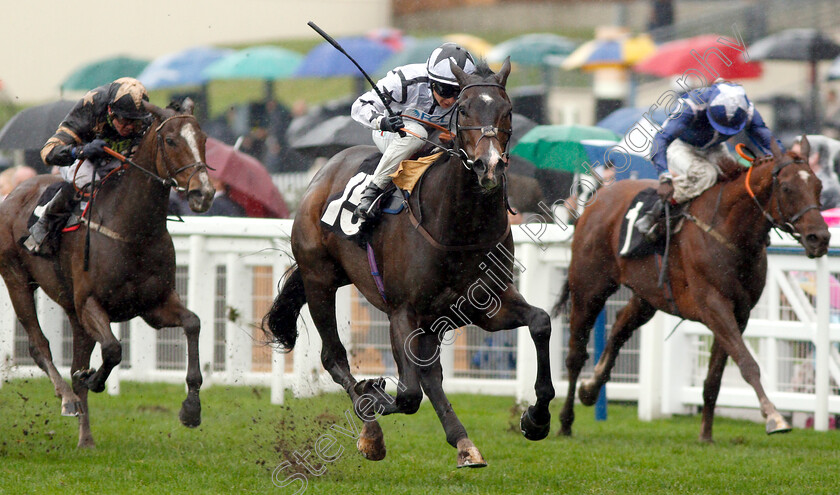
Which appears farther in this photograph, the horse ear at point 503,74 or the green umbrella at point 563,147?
the green umbrella at point 563,147

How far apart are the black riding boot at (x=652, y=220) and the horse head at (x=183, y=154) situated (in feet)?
9.68

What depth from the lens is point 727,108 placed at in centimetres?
674

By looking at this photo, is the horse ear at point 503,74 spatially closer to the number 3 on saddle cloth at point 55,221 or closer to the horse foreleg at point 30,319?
the number 3 on saddle cloth at point 55,221

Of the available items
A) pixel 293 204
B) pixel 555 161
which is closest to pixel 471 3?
pixel 293 204

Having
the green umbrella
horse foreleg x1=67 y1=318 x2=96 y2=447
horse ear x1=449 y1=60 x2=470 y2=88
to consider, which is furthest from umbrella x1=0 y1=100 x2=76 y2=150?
horse ear x1=449 y1=60 x2=470 y2=88

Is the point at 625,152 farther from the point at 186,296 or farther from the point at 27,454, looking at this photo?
the point at 27,454

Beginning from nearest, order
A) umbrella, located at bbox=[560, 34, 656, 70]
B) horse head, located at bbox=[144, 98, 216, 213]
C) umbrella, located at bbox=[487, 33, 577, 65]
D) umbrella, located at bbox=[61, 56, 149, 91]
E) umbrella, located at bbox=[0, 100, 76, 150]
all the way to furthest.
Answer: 1. horse head, located at bbox=[144, 98, 216, 213]
2. umbrella, located at bbox=[0, 100, 76, 150]
3. umbrella, located at bbox=[61, 56, 149, 91]
4. umbrella, located at bbox=[560, 34, 656, 70]
5. umbrella, located at bbox=[487, 33, 577, 65]

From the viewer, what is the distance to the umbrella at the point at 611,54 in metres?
18.8

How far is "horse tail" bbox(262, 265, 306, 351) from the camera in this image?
22.2ft

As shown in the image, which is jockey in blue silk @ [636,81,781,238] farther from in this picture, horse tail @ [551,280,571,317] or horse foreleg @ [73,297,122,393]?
horse foreleg @ [73,297,122,393]

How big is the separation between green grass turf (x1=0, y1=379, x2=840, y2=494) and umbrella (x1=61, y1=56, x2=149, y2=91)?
8419 millimetres

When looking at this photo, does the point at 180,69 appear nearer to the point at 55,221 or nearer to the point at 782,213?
the point at 55,221

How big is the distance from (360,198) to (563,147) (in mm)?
3890

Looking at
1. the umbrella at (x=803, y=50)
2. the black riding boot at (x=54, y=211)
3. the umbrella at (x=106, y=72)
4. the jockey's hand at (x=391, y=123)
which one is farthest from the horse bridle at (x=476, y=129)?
the umbrella at (x=106, y=72)
